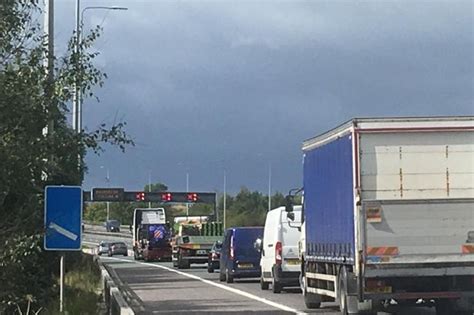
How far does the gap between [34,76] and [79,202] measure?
208 centimetres

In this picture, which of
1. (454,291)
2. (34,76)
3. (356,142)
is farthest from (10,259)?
(454,291)

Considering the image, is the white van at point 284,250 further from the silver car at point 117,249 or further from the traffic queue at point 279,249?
the silver car at point 117,249

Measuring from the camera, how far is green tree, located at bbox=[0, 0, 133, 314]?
1623 cm

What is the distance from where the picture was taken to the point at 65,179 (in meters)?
19.9

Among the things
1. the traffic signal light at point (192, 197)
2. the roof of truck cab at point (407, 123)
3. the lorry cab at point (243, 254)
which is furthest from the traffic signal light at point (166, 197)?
the roof of truck cab at point (407, 123)

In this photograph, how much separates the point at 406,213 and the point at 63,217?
580cm

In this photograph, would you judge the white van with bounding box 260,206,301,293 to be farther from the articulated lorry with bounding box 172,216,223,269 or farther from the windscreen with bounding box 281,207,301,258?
the articulated lorry with bounding box 172,216,223,269

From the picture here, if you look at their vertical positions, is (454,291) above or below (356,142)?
below

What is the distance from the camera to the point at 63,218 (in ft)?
53.3

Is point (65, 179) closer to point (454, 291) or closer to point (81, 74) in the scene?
point (81, 74)

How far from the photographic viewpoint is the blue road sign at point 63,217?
16.1 m

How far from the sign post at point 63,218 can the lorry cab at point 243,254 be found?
20.6m

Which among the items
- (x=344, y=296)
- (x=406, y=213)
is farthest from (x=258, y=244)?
(x=406, y=213)

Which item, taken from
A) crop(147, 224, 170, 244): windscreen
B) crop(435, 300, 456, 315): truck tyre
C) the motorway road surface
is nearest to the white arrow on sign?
the motorway road surface
